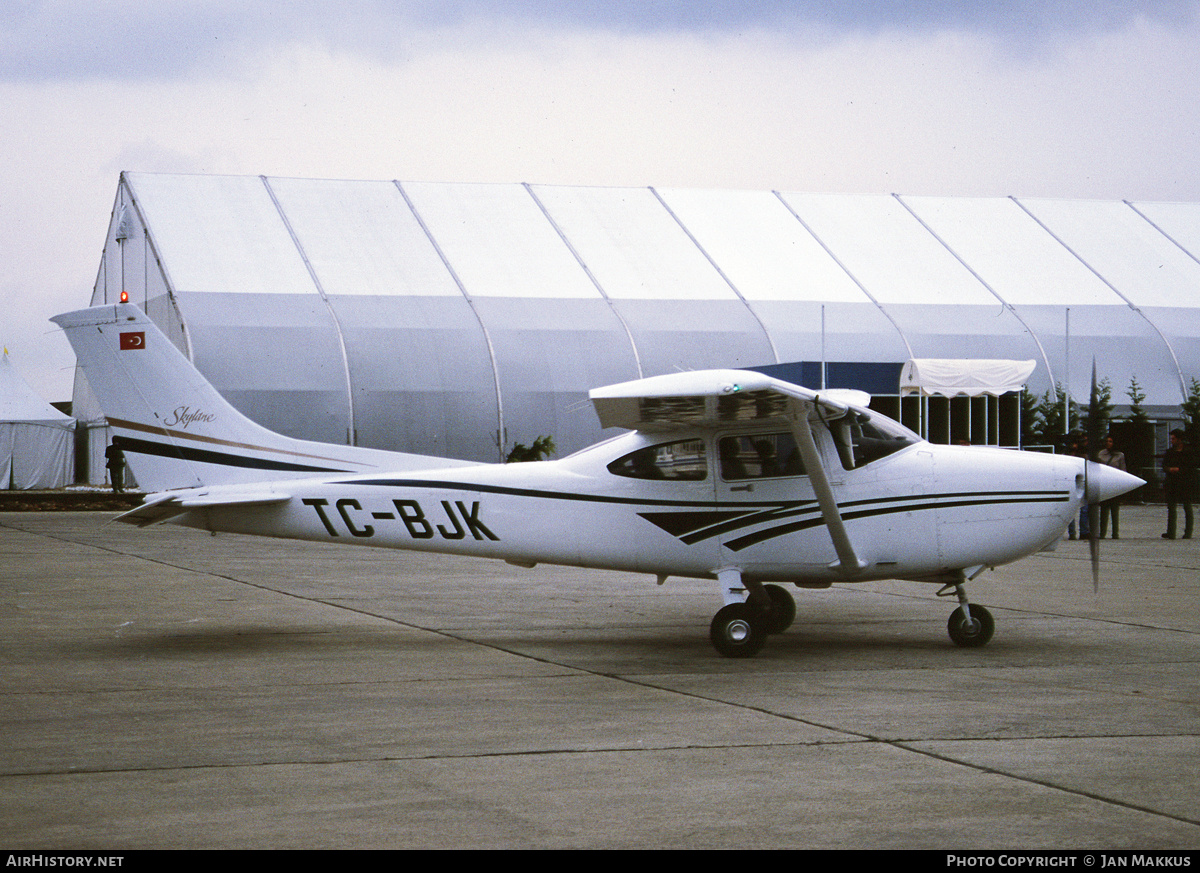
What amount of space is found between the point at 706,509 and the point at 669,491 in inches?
13.5

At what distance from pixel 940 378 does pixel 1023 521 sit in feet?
61.0

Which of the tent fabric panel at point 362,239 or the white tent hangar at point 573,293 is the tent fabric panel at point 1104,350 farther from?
the tent fabric panel at point 362,239

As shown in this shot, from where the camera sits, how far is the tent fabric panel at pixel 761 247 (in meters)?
36.2

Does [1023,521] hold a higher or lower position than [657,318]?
lower

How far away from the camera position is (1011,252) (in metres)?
39.7

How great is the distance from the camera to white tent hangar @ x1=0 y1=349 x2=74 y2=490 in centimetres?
4191

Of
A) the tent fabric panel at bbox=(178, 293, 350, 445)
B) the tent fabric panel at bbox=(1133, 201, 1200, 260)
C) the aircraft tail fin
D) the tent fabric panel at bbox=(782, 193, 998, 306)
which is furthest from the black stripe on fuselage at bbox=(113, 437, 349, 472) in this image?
the tent fabric panel at bbox=(1133, 201, 1200, 260)

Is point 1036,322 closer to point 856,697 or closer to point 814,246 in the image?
point 814,246

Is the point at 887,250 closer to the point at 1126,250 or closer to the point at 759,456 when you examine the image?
the point at 1126,250

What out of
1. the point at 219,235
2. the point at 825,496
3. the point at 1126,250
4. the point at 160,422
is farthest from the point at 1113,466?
the point at 219,235

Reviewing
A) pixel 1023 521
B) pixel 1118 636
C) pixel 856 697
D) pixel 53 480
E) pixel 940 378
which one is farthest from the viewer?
pixel 53 480

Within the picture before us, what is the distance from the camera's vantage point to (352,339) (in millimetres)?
31734

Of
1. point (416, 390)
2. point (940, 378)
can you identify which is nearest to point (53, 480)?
point (416, 390)

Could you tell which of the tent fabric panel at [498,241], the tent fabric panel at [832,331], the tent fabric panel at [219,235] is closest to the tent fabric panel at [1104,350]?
the tent fabric panel at [832,331]
